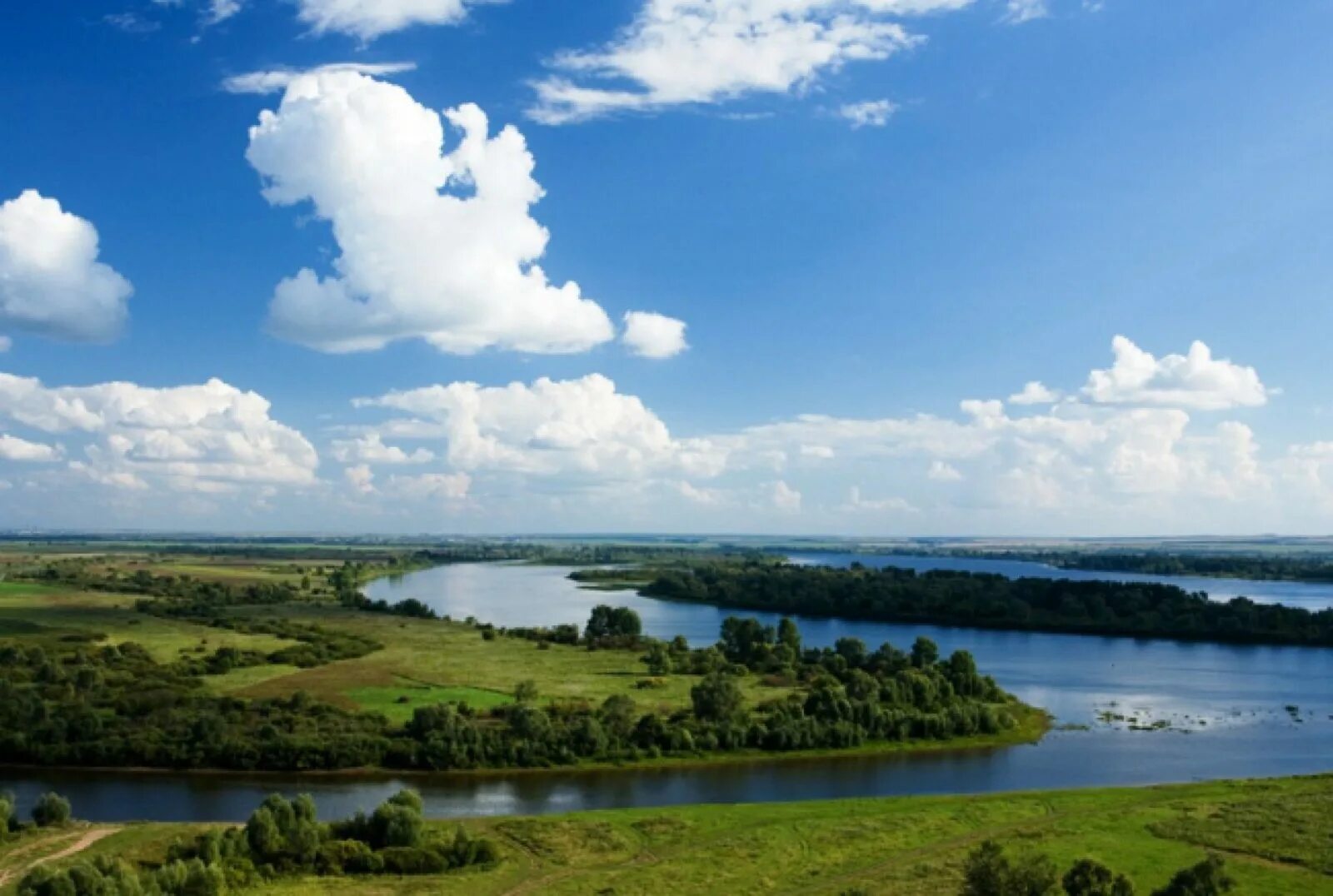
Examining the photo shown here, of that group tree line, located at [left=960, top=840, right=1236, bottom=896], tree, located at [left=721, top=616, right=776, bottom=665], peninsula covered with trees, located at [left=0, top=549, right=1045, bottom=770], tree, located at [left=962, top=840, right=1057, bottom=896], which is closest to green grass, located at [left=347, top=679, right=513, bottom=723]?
peninsula covered with trees, located at [left=0, top=549, right=1045, bottom=770]

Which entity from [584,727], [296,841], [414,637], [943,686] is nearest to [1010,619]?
[943,686]

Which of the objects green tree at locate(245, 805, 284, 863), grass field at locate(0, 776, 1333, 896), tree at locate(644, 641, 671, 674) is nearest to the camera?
grass field at locate(0, 776, 1333, 896)

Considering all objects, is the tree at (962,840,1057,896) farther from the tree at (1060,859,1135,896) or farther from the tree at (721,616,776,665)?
the tree at (721,616,776,665)

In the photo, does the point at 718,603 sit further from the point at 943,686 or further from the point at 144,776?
the point at 144,776

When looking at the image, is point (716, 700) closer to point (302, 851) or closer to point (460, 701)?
point (460, 701)

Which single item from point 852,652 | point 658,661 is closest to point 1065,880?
point 658,661

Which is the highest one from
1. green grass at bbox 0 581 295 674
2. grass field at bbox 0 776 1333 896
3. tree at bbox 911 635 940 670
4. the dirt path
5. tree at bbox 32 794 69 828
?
tree at bbox 911 635 940 670
